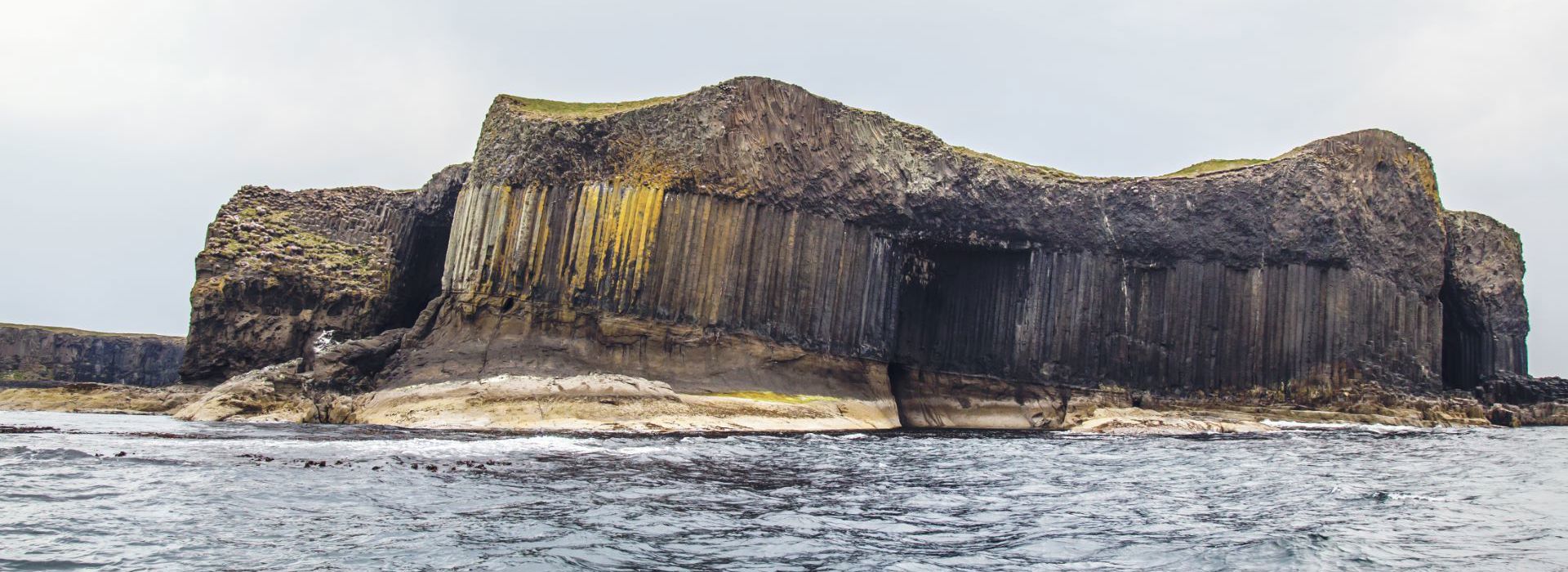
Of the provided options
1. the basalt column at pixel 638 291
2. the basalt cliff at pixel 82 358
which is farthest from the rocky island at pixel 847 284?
the basalt cliff at pixel 82 358

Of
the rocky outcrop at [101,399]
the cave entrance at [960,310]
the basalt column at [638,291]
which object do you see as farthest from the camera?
the cave entrance at [960,310]

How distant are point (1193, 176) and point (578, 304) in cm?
2608

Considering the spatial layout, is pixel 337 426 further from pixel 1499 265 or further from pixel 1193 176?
pixel 1499 265

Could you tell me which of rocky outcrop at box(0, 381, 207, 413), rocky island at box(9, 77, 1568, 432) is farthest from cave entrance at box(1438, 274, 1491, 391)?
rocky outcrop at box(0, 381, 207, 413)

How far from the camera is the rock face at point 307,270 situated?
41625mm

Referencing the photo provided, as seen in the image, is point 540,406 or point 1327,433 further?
point 1327,433

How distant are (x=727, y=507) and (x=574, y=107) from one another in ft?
92.1

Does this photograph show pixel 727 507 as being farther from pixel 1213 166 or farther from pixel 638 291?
pixel 1213 166

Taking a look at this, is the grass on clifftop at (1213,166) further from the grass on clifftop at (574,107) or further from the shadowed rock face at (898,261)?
the grass on clifftop at (574,107)

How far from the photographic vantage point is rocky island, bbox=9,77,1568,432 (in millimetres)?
33219

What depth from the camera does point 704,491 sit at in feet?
46.8

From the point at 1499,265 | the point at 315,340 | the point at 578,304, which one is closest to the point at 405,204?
the point at 315,340

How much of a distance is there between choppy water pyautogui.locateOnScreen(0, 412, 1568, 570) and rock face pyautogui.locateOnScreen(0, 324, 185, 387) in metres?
54.6

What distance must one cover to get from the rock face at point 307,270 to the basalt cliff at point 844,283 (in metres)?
0.12
